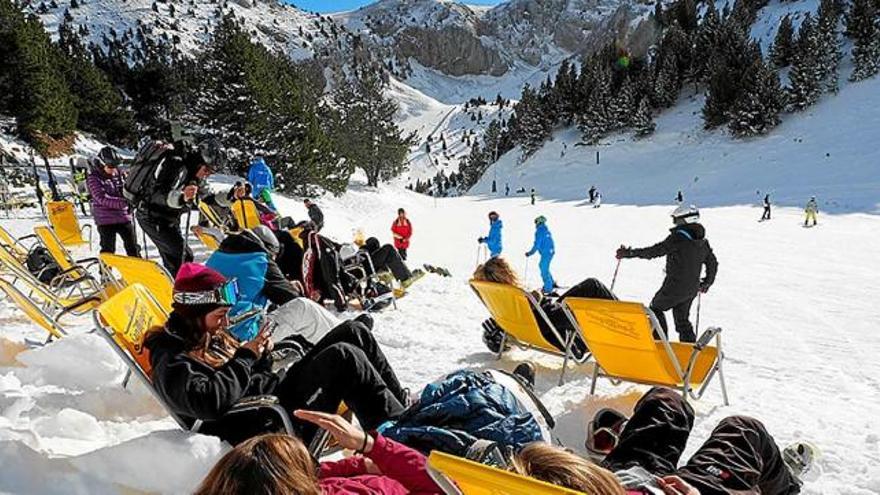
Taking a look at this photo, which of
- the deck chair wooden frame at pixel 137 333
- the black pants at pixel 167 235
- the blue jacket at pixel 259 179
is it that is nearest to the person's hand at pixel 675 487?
the deck chair wooden frame at pixel 137 333

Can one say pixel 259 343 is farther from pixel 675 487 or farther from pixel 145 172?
pixel 145 172

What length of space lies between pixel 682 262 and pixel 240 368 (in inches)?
187

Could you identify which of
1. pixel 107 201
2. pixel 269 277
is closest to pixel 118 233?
pixel 107 201

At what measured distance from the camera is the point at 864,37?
52.6m

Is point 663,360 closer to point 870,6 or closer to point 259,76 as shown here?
point 259,76

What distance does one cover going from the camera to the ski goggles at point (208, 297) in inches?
116

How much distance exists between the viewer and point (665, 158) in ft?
174

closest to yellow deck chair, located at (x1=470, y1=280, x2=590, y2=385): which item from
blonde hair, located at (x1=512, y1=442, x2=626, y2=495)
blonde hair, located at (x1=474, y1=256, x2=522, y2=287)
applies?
blonde hair, located at (x1=474, y1=256, x2=522, y2=287)

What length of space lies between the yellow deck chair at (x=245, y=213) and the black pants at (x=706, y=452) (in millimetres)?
7916

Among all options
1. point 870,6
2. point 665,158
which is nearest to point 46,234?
point 665,158

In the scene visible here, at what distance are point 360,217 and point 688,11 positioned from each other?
65975mm

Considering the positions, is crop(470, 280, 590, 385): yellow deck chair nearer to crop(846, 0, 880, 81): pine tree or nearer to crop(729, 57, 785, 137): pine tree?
crop(729, 57, 785, 137): pine tree

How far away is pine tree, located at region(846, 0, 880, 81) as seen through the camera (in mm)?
50562

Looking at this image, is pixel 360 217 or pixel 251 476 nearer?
pixel 251 476
